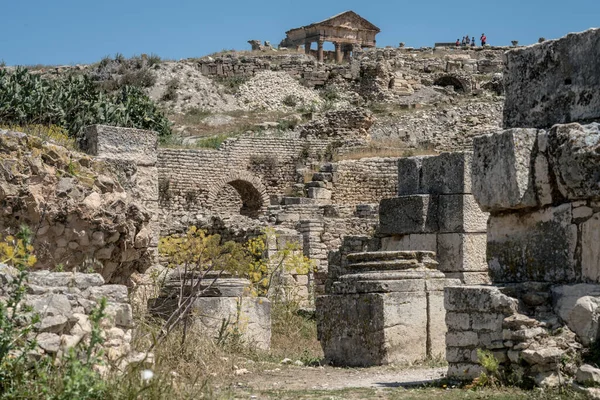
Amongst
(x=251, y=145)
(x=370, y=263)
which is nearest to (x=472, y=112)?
(x=251, y=145)

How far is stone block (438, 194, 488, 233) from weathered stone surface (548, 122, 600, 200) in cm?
581

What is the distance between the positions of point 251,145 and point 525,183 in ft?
79.3

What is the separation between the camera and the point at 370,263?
10.7 m

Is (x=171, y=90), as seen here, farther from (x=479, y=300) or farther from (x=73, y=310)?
(x=73, y=310)

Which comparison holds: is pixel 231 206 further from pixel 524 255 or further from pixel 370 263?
pixel 524 255

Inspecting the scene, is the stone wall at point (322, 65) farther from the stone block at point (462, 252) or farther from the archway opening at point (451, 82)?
the stone block at point (462, 252)

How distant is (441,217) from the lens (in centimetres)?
1308

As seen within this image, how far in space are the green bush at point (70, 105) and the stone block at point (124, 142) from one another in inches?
438

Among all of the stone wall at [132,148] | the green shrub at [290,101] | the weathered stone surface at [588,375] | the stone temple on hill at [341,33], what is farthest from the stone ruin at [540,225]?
the stone temple on hill at [341,33]

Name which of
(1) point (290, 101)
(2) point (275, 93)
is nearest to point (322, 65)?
(2) point (275, 93)

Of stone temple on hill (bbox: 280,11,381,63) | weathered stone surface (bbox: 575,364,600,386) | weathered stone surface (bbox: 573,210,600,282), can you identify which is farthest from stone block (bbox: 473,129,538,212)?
stone temple on hill (bbox: 280,11,381,63)

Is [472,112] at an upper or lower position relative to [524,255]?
upper

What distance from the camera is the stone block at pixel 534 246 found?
6.98m

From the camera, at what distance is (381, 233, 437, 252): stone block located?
1315 centimetres
